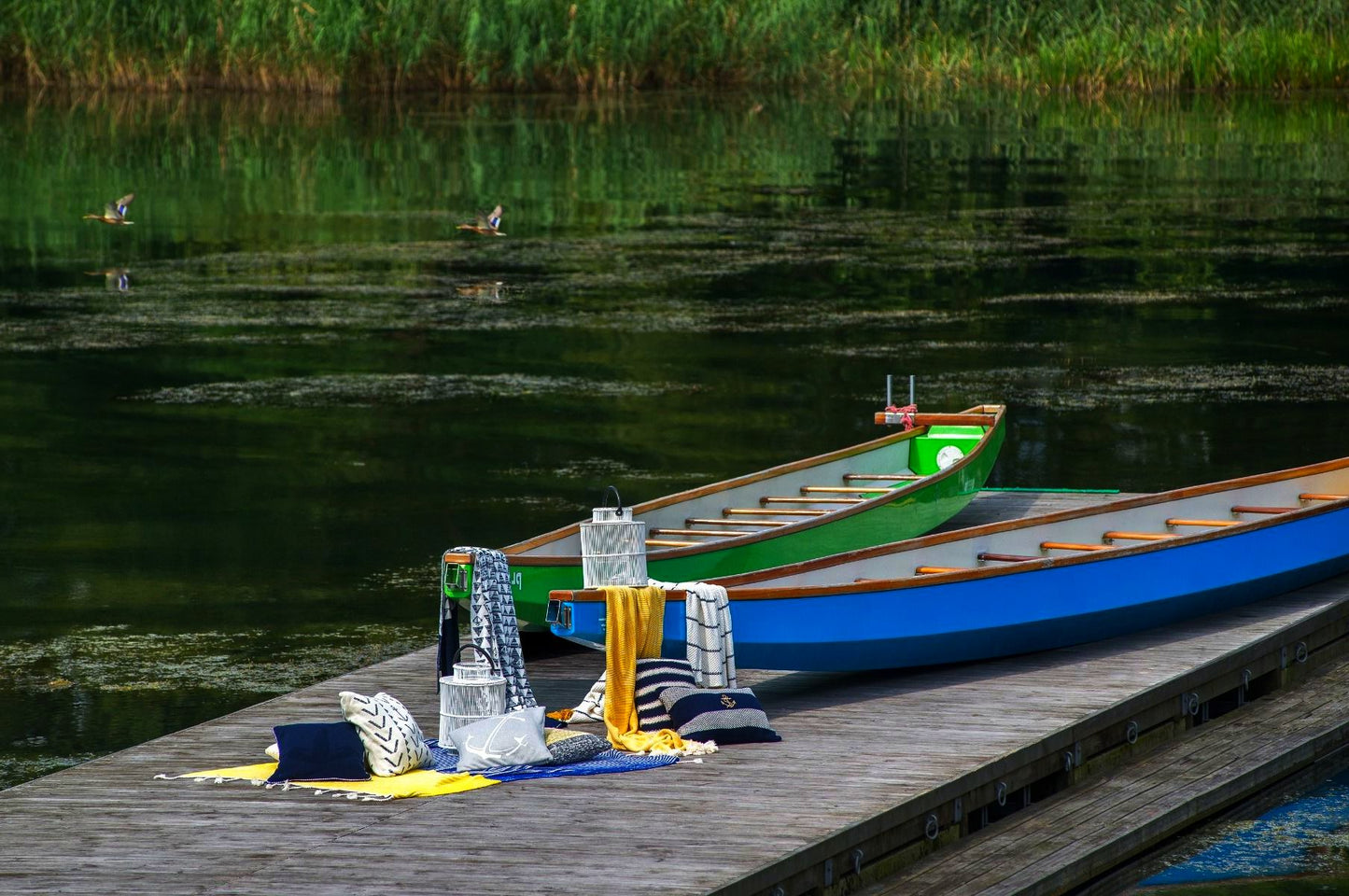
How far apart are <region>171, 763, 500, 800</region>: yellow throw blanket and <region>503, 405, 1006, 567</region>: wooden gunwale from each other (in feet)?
4.08

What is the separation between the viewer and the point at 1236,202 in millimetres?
25766

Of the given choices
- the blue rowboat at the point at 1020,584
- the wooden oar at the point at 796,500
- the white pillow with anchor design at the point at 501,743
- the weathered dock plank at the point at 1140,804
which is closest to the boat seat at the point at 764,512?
the wooden oar at the point at 796,500

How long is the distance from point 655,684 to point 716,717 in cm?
25

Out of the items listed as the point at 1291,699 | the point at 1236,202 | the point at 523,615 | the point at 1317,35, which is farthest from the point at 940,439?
the point at 1317,35

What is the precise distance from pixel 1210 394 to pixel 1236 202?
10970 mm

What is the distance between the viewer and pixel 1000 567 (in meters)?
8.62

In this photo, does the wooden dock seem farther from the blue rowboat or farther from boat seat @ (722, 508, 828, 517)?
boat seat @ (722, 508, 828, 517)

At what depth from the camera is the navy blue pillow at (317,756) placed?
704 centimetres

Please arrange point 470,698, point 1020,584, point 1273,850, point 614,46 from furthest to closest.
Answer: point 614,46, point 1020,584, point 1273,850, point 470,698

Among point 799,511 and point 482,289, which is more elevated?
point 482,289

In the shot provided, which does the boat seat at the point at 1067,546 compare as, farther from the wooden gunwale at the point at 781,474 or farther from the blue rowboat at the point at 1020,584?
the wooden gunwale at the point at 781,474

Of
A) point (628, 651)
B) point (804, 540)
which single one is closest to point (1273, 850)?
point (628, 651)

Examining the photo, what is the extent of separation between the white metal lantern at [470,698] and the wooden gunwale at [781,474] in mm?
791

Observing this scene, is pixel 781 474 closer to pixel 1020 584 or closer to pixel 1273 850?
pixel 1020 584
